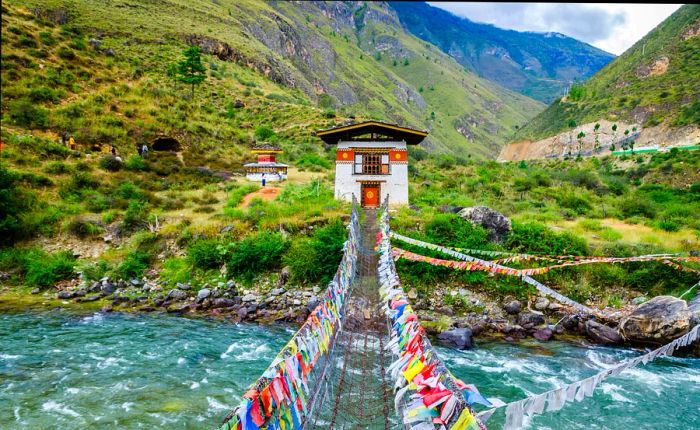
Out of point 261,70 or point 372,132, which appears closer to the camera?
point 372,132

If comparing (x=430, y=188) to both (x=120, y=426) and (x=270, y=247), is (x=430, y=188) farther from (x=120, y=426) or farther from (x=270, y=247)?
(x=120, y=426)

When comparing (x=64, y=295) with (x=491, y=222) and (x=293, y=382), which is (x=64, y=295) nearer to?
(x=293, y=382)

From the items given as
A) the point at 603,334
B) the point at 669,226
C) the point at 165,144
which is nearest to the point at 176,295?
the point at 603,334

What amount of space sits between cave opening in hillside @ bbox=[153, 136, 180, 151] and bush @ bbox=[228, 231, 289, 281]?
1865cm

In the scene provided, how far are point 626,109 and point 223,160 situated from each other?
6492 centimetres

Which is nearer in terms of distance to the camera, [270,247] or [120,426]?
[120,426]

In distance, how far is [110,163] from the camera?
23516 millimetres

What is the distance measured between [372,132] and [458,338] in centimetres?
1264

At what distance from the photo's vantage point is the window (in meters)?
20.7

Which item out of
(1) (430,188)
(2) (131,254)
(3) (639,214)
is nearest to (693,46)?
(3) (639,214)

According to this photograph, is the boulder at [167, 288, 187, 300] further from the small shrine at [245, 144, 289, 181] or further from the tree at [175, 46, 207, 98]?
the tree at [175, 46, 207, 98]

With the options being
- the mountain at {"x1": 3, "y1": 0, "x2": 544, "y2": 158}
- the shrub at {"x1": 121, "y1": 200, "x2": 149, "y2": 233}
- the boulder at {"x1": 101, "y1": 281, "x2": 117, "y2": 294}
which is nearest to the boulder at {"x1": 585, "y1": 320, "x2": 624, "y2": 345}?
the boulder at {"x1": 101, "y1": 281, "x2": 117, "y2": 294}

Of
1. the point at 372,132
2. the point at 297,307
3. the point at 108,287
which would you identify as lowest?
the point at 297,307

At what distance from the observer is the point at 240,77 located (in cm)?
5975
